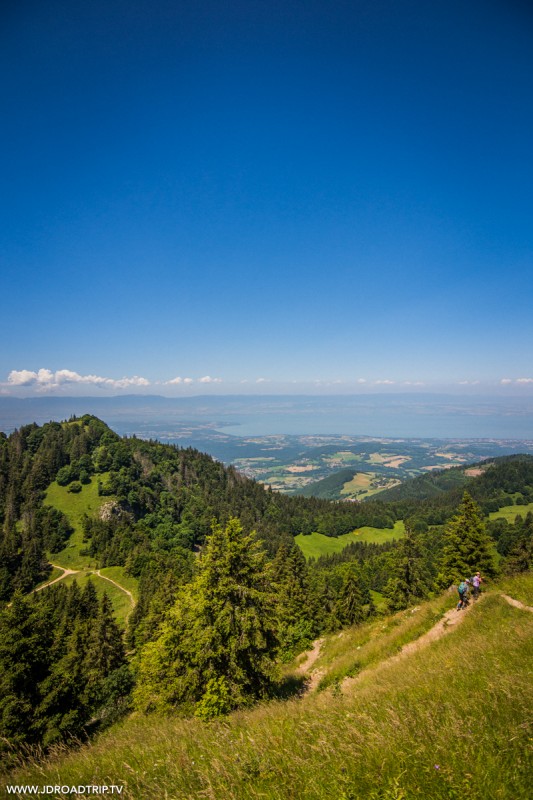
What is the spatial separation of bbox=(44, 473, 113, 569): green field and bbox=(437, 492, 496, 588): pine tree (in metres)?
89.9

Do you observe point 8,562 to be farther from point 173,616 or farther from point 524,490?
point 524,490

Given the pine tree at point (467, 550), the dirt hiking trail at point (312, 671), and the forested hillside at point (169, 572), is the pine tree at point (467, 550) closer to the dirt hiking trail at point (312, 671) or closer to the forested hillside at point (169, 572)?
the forested hillside at point (169, 572)

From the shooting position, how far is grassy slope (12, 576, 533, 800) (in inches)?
156

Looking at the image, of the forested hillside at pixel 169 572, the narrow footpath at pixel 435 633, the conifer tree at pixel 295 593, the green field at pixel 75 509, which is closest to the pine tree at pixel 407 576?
the forested hillside at pixel 169 572

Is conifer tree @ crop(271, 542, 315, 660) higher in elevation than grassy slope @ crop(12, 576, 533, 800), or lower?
lower

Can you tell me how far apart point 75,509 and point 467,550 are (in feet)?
394

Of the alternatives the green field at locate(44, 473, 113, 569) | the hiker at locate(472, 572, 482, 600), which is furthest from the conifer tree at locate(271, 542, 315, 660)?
the green field at locate(44, 473, 113, 569)

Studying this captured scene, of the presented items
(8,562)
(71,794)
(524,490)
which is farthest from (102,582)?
(524,490)

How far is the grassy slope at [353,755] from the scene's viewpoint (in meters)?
3.96

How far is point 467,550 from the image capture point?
3259 centimetres

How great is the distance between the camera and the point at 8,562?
3167 inches

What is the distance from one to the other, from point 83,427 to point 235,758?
610 ft

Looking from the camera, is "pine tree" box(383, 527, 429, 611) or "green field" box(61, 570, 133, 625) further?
"green field" box(61, 570, 133, 625)

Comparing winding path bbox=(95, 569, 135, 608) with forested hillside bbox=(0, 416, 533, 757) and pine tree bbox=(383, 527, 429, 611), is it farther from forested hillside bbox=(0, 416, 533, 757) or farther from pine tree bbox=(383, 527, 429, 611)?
pine tree bbox=(383, 527, 429, 611)
